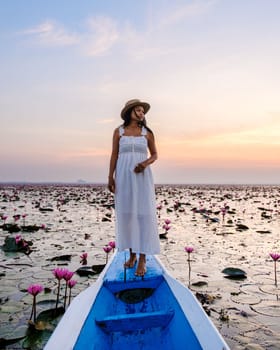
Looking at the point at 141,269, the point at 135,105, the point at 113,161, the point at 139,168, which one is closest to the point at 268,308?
the point at 141,269

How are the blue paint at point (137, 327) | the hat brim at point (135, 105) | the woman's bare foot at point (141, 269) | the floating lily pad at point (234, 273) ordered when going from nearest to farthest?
the blue paint at point (137, 327) → the woman's bare foot at point (141, 269) → the hat brim at point (135, 105) → the floating lily pad at point (234, 273)

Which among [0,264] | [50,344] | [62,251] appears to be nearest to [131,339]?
[50,344]

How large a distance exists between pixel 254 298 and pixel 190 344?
8.12 ft

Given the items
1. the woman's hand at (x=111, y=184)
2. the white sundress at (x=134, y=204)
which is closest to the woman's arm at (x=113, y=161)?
the woman's hand at (x=111, y=184)

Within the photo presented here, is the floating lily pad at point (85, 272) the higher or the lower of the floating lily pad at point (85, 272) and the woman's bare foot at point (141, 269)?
the lower

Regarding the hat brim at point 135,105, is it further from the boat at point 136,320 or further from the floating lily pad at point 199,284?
the floating lily pad at point 199,284

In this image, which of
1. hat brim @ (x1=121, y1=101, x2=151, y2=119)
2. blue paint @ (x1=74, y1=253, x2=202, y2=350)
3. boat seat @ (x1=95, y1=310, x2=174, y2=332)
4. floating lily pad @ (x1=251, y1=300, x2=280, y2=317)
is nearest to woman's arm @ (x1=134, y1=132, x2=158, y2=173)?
hat brim @ (x1=121, y1=101, x2=151, y2=119)

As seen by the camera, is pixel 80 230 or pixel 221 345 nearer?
pixel 221 345

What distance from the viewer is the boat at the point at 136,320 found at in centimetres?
208

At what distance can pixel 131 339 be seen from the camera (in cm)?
258

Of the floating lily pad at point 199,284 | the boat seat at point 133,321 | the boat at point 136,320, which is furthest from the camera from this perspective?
the floating lily pad at point 199,284

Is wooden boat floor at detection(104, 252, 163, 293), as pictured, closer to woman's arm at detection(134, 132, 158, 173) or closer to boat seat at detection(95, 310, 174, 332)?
boat seat at detection(95, 310, 174, 332)

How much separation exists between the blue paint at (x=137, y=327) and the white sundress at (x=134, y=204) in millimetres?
715

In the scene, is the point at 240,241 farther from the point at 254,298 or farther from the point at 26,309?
the point at 26,309
